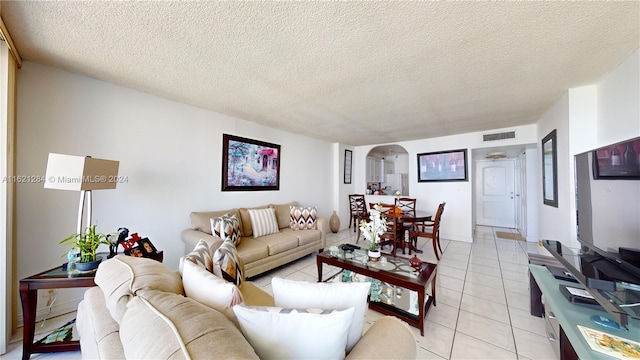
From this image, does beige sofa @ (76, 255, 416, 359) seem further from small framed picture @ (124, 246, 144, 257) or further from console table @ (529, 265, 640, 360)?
console table @ (529, 265, 640, 360)

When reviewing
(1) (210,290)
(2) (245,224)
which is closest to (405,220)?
(2) (245,224)

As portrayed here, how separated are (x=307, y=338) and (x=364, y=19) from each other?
1.72 metres

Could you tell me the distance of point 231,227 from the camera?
2639 mm

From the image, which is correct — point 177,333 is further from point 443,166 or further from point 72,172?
point 443,166

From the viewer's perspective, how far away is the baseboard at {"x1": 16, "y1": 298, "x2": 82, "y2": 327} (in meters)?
1.83

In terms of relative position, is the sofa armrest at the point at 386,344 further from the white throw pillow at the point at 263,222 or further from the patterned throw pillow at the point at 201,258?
the white throw pillow at the point at 263,222

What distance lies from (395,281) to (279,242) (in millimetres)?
1611

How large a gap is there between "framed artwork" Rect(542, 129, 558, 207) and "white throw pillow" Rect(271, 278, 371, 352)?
A: 3486mm

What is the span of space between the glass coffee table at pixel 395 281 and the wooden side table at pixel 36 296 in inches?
78.3

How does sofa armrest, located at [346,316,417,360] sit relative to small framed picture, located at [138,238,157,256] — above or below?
below

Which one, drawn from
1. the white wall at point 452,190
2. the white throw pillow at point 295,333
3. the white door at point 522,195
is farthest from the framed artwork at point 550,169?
the white throw pillow at point 295,333

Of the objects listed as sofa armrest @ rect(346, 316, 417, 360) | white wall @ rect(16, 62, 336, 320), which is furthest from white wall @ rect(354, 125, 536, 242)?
sofa armrest @ rect(346, 316, 417, 360)

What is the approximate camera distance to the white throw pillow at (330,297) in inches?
35.2

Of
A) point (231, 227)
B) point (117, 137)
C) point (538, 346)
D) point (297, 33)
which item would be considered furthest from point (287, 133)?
point (538, 346)
